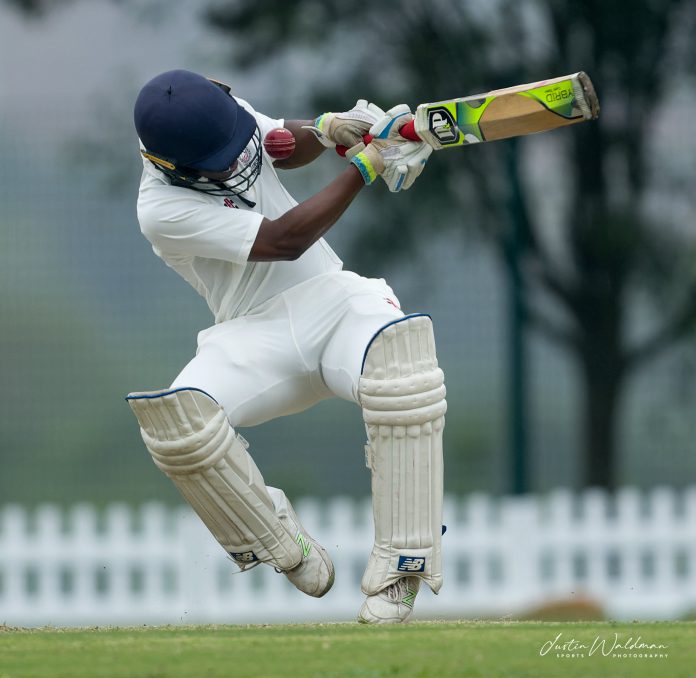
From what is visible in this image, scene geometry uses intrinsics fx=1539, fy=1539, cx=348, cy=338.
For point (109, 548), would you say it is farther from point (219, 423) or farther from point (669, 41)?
point (669, 41)

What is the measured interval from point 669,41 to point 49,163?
4081 mm

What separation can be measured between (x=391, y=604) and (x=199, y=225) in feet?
3.58

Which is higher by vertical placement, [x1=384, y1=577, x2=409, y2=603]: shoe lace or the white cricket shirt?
the white cricket shirt

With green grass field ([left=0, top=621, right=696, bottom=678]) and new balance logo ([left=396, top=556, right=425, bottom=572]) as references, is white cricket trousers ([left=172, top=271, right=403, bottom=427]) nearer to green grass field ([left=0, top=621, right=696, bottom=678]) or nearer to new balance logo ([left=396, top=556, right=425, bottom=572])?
new balance logo ([left=396, top=556, right=425, bottom=572])

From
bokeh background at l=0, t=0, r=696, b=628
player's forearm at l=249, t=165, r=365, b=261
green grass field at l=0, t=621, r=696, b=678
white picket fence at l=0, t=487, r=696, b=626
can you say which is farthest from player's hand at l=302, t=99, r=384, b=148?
bokeh background at l=0, t=0, r=696, b=628

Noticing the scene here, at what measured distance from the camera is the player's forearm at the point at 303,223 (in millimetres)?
3912

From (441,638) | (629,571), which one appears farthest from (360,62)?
(441,638)

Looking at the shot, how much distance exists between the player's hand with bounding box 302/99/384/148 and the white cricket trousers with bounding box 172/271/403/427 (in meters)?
0.38

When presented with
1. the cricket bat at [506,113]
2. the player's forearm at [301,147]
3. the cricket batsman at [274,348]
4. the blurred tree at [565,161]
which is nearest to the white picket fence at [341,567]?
the blurred tree at [565,161]

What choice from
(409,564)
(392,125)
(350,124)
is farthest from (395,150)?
(409,564)

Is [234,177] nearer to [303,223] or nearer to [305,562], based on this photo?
[303,223]

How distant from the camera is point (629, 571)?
8062 millimetres

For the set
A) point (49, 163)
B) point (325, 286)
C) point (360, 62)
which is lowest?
point (325, 286)

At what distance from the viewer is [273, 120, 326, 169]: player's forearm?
4.38 meters
